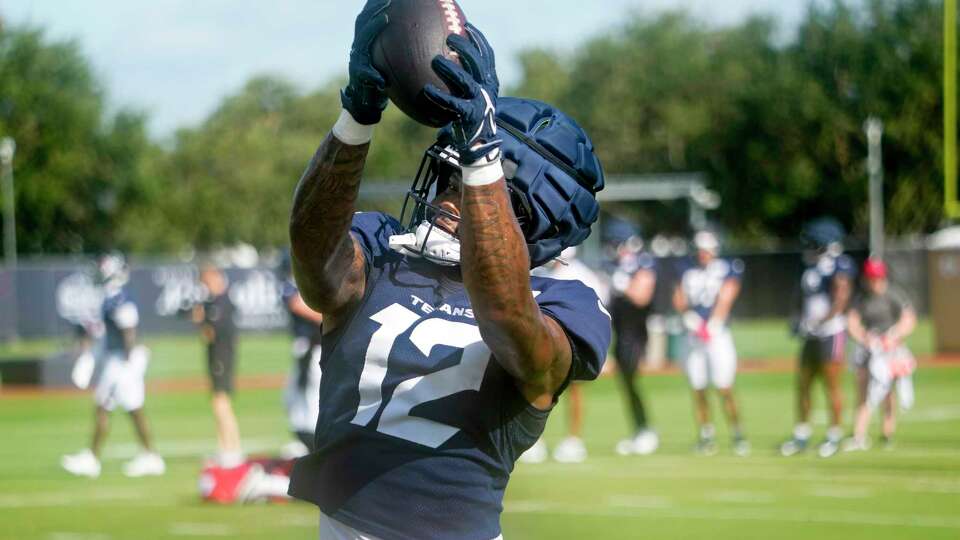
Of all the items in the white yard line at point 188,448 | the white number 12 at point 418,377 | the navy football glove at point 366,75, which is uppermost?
the navy football glove at point 366,75

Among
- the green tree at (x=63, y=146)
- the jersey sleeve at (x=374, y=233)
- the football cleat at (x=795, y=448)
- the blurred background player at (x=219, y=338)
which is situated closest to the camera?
the jersey sleeve at (x=374, y=233)

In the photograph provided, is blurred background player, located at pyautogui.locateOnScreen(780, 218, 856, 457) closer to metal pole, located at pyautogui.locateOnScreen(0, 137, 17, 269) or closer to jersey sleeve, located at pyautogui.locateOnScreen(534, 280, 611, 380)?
jersey sleeve, located at pyautogui.locateOnScreen(534, 280, 611, 380)

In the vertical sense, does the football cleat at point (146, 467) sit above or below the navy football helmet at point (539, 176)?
below

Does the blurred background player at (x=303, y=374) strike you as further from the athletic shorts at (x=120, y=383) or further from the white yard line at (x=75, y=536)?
the white yard line at (x=75, y=536)

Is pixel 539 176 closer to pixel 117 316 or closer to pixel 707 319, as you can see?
pixel 117 316

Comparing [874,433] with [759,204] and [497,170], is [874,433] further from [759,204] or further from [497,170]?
[759,204]

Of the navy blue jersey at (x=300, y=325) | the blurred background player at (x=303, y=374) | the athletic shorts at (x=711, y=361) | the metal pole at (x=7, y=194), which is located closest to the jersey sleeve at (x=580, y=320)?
the blurred background player at (x=303, y=374)

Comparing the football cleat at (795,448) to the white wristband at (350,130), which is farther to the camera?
the football cleat at (795,448)

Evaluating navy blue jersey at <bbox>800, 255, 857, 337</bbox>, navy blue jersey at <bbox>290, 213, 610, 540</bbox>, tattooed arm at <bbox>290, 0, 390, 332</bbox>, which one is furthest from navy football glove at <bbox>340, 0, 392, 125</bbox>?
navy blue jersey at <bbox>800, 255, 857, 337</bbox>

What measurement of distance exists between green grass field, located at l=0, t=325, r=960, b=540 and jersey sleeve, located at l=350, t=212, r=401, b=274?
584 cm

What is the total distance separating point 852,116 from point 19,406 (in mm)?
38047

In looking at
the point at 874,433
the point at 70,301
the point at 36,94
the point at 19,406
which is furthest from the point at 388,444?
the point at 36,94

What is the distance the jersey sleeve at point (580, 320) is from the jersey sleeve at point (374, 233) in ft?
1.19

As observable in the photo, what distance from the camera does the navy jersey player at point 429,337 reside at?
2.99 m
